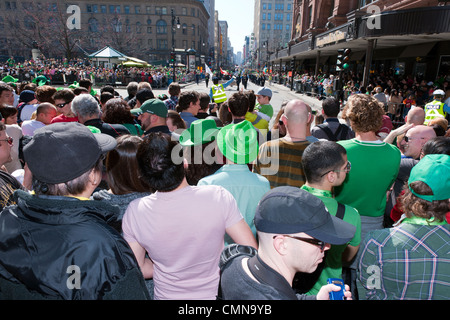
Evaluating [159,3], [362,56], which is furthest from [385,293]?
[159,3]

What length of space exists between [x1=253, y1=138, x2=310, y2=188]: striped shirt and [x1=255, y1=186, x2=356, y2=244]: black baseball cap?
69.3 inches

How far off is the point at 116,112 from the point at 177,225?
9.84 feet

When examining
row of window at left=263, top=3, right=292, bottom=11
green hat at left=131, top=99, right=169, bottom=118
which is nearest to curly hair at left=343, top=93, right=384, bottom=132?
green hat at left=131, top=99, right=169, bottom=118

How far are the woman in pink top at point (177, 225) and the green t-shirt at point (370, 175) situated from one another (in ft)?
4.65

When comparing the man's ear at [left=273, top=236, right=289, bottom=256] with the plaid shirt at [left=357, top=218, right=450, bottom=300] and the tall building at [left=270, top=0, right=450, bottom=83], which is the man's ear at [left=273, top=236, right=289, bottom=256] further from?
the tall building at [left=270, top=0, right=450, bottom=83]

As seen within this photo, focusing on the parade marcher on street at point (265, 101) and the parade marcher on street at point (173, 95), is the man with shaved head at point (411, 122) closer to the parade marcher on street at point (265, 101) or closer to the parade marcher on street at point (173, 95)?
the parade marcher on street at point (265, 101)

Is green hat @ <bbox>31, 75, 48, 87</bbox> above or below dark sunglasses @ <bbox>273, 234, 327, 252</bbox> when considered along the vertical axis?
above

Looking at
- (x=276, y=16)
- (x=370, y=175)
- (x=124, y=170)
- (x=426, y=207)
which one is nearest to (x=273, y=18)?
(x=276, y=16)

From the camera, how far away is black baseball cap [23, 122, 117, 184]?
5.18 ft

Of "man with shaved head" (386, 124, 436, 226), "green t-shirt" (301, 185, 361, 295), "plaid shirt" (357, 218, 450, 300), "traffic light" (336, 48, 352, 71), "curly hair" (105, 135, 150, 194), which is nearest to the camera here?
"plaid shirt" (357, 218, 450, 300)

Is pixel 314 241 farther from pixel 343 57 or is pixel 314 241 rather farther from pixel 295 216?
pixel 343 57

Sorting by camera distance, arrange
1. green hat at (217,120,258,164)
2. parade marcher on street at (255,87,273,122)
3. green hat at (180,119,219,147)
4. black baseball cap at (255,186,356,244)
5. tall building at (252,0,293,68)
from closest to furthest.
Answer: black baseball cap at (255,186,356,244) → green hat at (217,120,258,164) → green hat at (180,119,219,147) → parade marcher on street at (255,87,273,122) → tall building at (252,0,293,68)

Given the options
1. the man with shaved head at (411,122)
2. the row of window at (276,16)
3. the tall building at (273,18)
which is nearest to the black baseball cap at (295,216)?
the man with shaved head at (411,122)

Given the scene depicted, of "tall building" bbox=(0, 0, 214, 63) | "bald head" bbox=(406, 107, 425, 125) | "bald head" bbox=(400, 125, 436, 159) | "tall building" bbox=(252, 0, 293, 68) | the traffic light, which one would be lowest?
"bald head" bbox=(400, 125, 436, 159)
